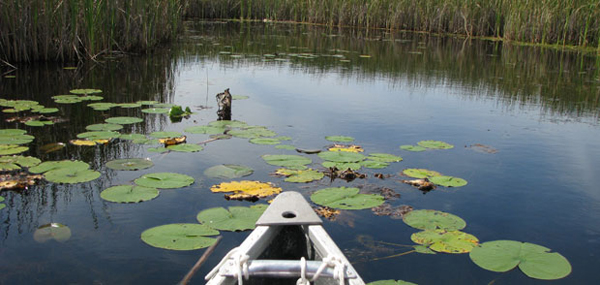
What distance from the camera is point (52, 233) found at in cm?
206

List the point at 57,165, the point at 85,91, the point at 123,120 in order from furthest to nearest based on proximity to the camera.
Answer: the point at 85,91
the point at 123,120
the point at 57,165

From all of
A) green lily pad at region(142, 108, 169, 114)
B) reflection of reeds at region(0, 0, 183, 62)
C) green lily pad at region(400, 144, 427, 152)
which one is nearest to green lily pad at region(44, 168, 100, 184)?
green lily pad at region(142, 108, 169, 114)

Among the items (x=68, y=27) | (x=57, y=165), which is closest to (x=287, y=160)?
(x=57, y=165)

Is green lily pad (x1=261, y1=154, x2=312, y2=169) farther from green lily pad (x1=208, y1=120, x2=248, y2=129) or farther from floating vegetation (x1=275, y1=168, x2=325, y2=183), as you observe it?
green lily pad (x1=208, y1=120, x2=248, y2=129)

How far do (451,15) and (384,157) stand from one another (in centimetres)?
1087

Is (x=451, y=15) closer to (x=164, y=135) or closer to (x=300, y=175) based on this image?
(x=164, y=135)

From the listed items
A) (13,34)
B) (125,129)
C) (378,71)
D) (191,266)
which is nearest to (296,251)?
(191,266)

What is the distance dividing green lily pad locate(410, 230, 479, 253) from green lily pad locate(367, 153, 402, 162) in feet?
3.28

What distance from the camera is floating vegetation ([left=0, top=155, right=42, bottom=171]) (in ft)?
8.72

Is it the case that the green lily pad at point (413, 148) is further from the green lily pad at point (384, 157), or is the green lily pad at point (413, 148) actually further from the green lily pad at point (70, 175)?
the green lily pad at point (70, 175)

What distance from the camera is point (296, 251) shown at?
1728 mm

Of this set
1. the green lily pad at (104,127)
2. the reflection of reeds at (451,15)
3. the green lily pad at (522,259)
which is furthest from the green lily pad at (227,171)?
the reflection of reeds at (451,15)

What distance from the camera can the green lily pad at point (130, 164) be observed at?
2.81m

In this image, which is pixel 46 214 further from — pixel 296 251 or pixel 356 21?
pixel 356 21
